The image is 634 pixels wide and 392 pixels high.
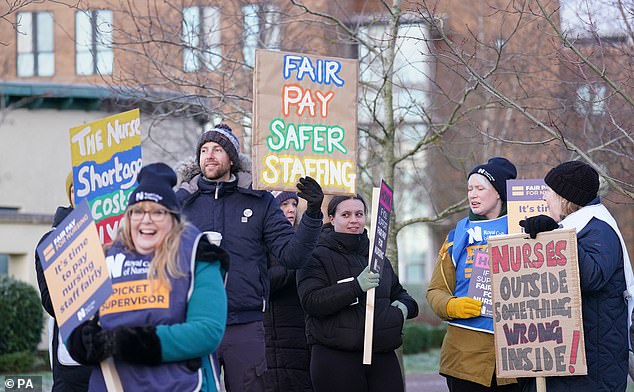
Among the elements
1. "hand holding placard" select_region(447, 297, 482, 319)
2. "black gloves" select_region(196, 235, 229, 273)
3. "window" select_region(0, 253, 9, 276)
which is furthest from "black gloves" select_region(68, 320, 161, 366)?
"window" select_region(0, 253, 9, 276)

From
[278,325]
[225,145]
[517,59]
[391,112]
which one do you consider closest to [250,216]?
[225,145]

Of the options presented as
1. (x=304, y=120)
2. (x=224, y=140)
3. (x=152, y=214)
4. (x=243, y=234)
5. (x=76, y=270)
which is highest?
(x=304, y=120)

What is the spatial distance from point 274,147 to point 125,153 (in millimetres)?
1375

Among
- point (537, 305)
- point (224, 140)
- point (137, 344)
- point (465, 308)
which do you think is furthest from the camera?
point (465, 308)

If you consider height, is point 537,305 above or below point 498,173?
below

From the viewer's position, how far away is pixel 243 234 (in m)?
7.32

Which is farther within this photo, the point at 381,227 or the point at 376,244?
the point at 381,227

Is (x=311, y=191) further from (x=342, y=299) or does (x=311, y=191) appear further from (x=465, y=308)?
(x=465, y=308)

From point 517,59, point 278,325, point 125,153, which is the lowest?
point 278,325

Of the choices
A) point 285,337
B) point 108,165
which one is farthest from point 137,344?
point 285,337

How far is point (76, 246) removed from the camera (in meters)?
5.63

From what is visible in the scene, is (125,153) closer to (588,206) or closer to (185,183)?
(185,183)

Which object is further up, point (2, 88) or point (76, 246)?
point (2, 88)

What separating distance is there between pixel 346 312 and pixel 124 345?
10.0 ft
